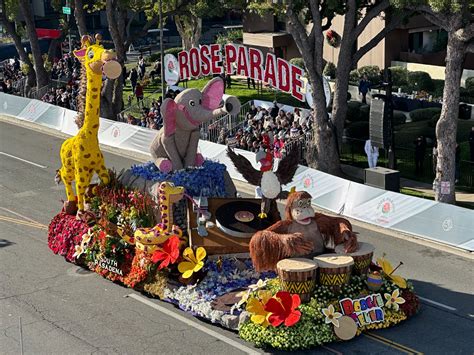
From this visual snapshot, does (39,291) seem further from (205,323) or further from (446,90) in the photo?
(446,90)

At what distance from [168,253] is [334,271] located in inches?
146

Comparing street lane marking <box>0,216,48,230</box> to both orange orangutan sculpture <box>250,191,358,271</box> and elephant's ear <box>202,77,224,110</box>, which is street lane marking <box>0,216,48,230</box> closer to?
elephant's ear <box>202,77,224,110</box>

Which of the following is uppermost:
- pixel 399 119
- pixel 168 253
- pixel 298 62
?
pixel 168 253

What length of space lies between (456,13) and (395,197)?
4.98 meters

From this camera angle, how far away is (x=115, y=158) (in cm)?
3238

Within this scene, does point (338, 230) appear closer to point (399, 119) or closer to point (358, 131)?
point (358, 131)

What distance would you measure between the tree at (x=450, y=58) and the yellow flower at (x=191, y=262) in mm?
9055

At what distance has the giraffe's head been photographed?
19688 mm

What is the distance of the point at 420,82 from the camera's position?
4050 centimetres

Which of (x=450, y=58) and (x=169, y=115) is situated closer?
(x=169, y=115)

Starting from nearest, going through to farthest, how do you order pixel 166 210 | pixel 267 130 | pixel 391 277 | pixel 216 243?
pixel 391 277
pixel 216 243
pixel 166 210
pixel 267 130

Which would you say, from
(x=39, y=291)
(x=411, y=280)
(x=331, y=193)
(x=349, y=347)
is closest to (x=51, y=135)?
(x=331, y=193)

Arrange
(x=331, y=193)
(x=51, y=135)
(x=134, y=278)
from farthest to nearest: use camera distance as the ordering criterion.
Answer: (x=51, y=135) → (x=331, y=193) → (x=134, y=278)

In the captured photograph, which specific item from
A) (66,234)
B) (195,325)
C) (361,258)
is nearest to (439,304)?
(361,258)
